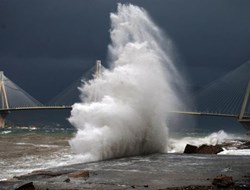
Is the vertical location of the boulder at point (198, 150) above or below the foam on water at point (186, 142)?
below

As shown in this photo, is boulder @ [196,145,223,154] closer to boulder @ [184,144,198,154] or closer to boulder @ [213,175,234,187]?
boulder @ [184,144,198,154]

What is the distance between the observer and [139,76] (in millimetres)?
24516

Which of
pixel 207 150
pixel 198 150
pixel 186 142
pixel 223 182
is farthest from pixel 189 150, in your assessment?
pixel 186 142

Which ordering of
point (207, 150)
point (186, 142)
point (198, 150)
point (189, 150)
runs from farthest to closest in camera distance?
point (186, 142)
point (207, 150)
point (198, 150)
point (189, 150)

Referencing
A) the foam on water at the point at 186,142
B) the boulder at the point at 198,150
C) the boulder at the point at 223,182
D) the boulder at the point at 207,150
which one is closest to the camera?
the boulder at the point at 223,182

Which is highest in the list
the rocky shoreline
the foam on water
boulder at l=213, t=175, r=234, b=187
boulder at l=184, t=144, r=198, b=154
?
the foam on water

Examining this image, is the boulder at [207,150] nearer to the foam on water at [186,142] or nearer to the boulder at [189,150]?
the boulder at [189,150]

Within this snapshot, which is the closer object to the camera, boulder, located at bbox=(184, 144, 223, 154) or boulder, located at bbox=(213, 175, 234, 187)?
boulder, located at bbox=(213, 175, 234, 187)

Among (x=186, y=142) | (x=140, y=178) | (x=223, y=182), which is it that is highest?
(x=186, y=142)

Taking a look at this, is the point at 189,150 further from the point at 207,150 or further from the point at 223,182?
the point at 223,182

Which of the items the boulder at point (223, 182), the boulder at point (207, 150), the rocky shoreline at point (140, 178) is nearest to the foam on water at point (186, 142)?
the boulder at point (207, 150)

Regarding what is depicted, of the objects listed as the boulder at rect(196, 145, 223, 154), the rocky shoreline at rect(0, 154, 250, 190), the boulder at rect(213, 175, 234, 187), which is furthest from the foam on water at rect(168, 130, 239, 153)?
the boulder at rect(213, 175, 234, 187)

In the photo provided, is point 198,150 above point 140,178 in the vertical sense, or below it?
above

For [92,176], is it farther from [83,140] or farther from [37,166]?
[83,140]
